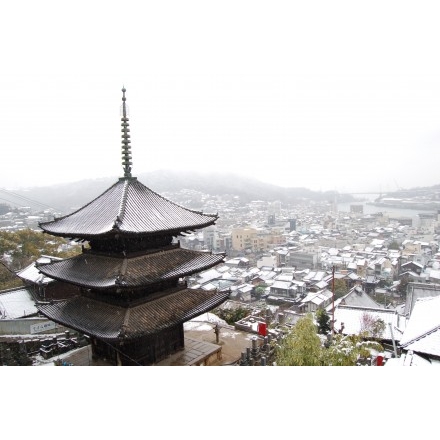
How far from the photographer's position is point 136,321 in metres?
3.90

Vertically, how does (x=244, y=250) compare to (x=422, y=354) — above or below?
below

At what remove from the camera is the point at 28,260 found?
34.3ft

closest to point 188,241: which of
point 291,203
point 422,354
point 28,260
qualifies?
point 291,203

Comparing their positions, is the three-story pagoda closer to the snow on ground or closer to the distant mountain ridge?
the distant mountain ridge

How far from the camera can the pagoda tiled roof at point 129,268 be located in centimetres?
385

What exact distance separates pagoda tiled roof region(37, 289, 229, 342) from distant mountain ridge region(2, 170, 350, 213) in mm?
1674

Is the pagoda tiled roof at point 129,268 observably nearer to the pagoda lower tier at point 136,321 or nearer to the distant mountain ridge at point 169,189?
the pagoda lower tier at point 136,321

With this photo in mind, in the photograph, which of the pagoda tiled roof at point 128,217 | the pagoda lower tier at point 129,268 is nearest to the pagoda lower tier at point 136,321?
the pagoda lower tier at point 129,268

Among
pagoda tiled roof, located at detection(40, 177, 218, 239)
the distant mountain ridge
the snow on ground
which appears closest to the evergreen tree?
pagoda tiled roof, located at detection(40, 177, 218, 239)

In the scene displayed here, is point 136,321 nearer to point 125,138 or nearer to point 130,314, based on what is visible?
point 130,314

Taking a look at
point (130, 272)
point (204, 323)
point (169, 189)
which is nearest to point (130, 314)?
point (130, 272)

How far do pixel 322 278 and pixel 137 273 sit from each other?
53.7 ft

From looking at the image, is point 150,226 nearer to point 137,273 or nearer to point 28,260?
point 137,273

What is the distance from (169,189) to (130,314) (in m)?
8.67
